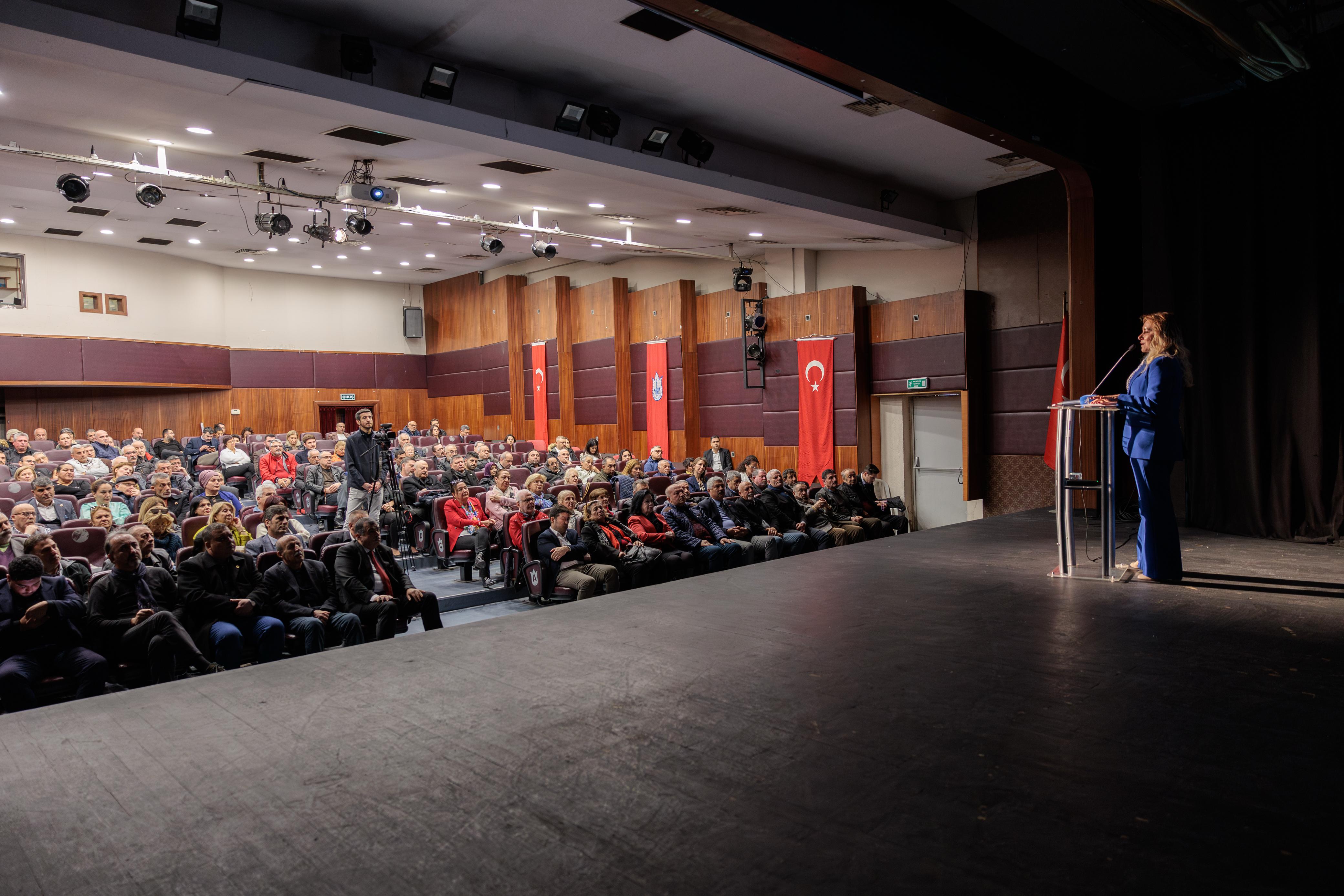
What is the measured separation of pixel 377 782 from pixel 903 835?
1.33 meters

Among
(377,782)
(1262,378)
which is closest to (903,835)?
(377,782)

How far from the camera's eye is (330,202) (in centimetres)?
901

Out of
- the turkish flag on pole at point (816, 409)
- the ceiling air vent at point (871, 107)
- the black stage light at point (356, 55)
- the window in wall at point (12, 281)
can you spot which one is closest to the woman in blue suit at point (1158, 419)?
the ceiling air vent at point (871, 107)

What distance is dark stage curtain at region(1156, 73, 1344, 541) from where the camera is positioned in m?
5.36

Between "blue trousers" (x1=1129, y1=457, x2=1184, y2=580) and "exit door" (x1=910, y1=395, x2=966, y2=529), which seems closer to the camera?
"blue trousers" (x1=1129, y1=457, x2=1184, y2=580)

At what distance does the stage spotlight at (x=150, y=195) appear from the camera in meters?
8.12

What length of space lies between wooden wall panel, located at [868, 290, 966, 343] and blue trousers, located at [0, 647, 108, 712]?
336 inches

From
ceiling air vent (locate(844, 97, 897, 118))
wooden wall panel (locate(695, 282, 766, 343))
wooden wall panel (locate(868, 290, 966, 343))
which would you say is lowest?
wooden wall panel (locate(868, 290, 966, 343))

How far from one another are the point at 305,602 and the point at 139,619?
774 millimetres

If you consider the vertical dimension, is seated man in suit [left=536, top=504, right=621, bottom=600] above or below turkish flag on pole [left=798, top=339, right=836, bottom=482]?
below

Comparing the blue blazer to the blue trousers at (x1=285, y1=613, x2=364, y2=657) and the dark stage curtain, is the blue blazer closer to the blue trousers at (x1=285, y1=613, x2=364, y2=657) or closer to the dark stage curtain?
the dark stage curtain

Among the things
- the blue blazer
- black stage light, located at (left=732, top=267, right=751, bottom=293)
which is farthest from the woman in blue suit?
black stage light, located at (left=732, top=267, right=751, bottom=293)

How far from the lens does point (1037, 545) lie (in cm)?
543

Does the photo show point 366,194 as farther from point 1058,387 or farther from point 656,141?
point 1058,387
